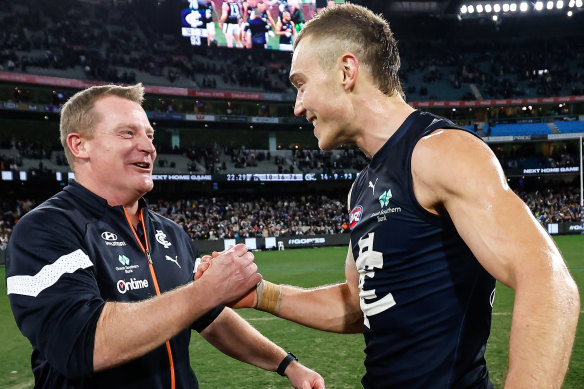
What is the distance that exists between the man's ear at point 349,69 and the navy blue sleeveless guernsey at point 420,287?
1.21ft

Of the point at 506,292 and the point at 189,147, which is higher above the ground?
the point at 189,147

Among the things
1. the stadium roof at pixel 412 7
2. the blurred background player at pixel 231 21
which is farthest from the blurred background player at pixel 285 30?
the stadium roof at pixel 412 7

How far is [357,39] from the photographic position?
7.27ft

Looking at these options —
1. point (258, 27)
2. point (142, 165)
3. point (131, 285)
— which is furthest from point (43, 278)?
point (258, 27)

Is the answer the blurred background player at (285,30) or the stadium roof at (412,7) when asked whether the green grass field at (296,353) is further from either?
the stadium roof at (412,7)

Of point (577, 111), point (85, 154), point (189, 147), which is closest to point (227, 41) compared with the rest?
point (189, 147)

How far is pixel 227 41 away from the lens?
45406 millimetres

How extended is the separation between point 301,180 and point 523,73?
100.0ft

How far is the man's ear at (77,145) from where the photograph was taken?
270cm

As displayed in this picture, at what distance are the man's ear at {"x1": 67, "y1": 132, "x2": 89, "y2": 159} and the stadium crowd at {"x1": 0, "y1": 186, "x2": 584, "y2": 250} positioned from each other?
91.4 ft

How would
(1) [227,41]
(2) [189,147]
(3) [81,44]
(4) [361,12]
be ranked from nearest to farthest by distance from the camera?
(4) [361,12] < (3) [81,44] < (2) [189,147] < (1) [227,41]

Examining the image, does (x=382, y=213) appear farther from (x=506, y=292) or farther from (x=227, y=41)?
(x=227, y=41)

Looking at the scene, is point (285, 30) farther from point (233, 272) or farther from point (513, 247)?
point (513, 247)

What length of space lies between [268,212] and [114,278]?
118ft
